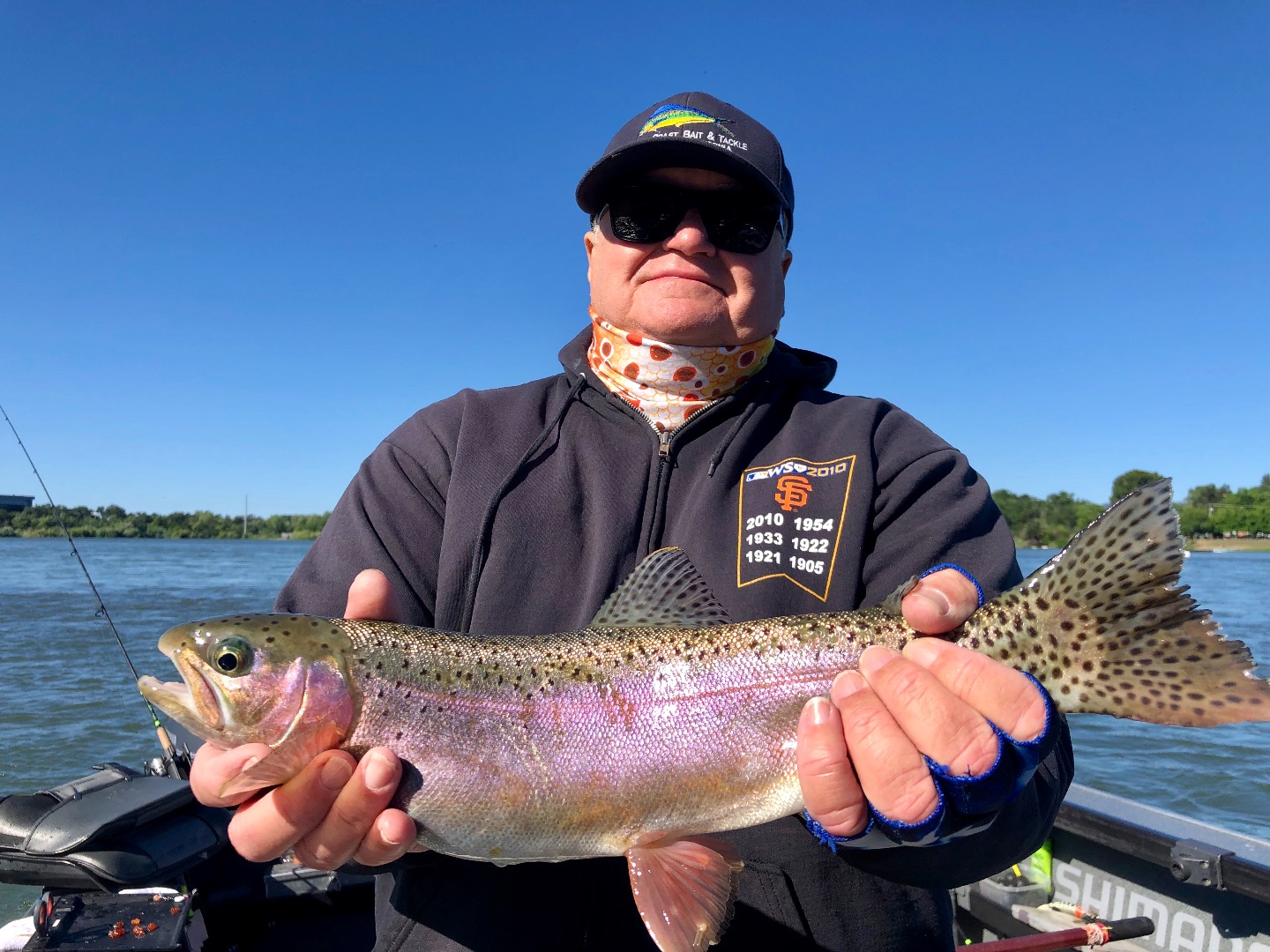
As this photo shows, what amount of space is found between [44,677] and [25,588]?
22.9 metres

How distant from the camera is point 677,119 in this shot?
315cm

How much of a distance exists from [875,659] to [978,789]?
0.39 metres

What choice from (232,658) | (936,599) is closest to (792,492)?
(936,599)

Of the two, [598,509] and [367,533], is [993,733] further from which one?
[367,533]

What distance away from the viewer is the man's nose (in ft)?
10.1

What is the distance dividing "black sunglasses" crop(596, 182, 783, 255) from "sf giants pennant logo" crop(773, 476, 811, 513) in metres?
0.88

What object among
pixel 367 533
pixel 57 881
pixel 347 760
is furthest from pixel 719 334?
pixel 57 881

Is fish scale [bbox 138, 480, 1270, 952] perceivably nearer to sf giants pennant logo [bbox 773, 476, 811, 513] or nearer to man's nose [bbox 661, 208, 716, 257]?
sf giants pennant logo [bbox 773, 476, 811, 513]

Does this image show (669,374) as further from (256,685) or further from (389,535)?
(256,685)

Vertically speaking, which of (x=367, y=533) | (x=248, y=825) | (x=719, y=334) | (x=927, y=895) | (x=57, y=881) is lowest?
(x=57, y=881)

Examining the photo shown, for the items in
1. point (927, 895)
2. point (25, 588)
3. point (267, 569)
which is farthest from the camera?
point (267, 569)

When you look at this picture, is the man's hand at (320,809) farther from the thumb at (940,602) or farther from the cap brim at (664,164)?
the cap brim at (664,164)

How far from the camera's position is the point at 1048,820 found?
2.59 meters

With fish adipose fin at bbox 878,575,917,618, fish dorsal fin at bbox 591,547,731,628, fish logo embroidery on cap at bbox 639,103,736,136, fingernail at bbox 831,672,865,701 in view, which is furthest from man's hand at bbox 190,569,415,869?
fish logo embroidery on cap at bbox 639,103,736,136
